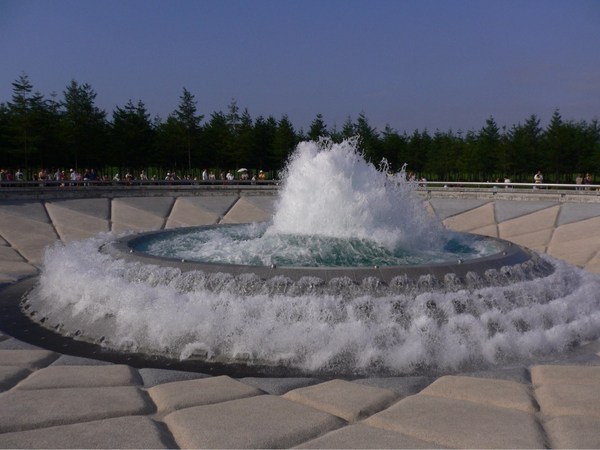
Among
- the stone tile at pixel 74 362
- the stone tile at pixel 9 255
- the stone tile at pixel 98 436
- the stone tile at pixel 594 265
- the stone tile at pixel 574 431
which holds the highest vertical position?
the stone tile at pixel 574 431

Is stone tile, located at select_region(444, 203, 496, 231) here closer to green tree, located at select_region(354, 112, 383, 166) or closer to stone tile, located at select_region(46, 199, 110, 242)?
stone tile, located at select_region(46, 199, 110, 242)

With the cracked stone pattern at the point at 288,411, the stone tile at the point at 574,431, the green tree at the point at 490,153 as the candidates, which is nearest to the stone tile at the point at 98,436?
the cracked stone pattern at the point at 288,411

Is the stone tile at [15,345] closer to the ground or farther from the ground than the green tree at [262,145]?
closer to the ground

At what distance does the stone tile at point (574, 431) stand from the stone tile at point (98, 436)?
2614 mm

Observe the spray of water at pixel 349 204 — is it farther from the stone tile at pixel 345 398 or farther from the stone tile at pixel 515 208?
the stone tile at pixel 515 208

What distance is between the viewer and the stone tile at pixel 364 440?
398 cm

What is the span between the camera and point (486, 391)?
17.3 ft

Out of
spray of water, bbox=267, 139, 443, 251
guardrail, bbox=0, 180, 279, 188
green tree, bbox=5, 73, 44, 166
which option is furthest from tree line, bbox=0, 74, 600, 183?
spray of water, bbox=267, 139, 443, 251

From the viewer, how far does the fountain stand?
7316 millimetres

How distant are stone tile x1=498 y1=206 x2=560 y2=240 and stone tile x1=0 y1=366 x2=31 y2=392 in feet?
48.1

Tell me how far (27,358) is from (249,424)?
341cm

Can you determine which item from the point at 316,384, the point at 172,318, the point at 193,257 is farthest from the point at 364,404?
the point at 193,257

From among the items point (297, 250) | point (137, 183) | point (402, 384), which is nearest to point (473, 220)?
point (297, 250)

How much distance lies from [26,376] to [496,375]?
4.64m
